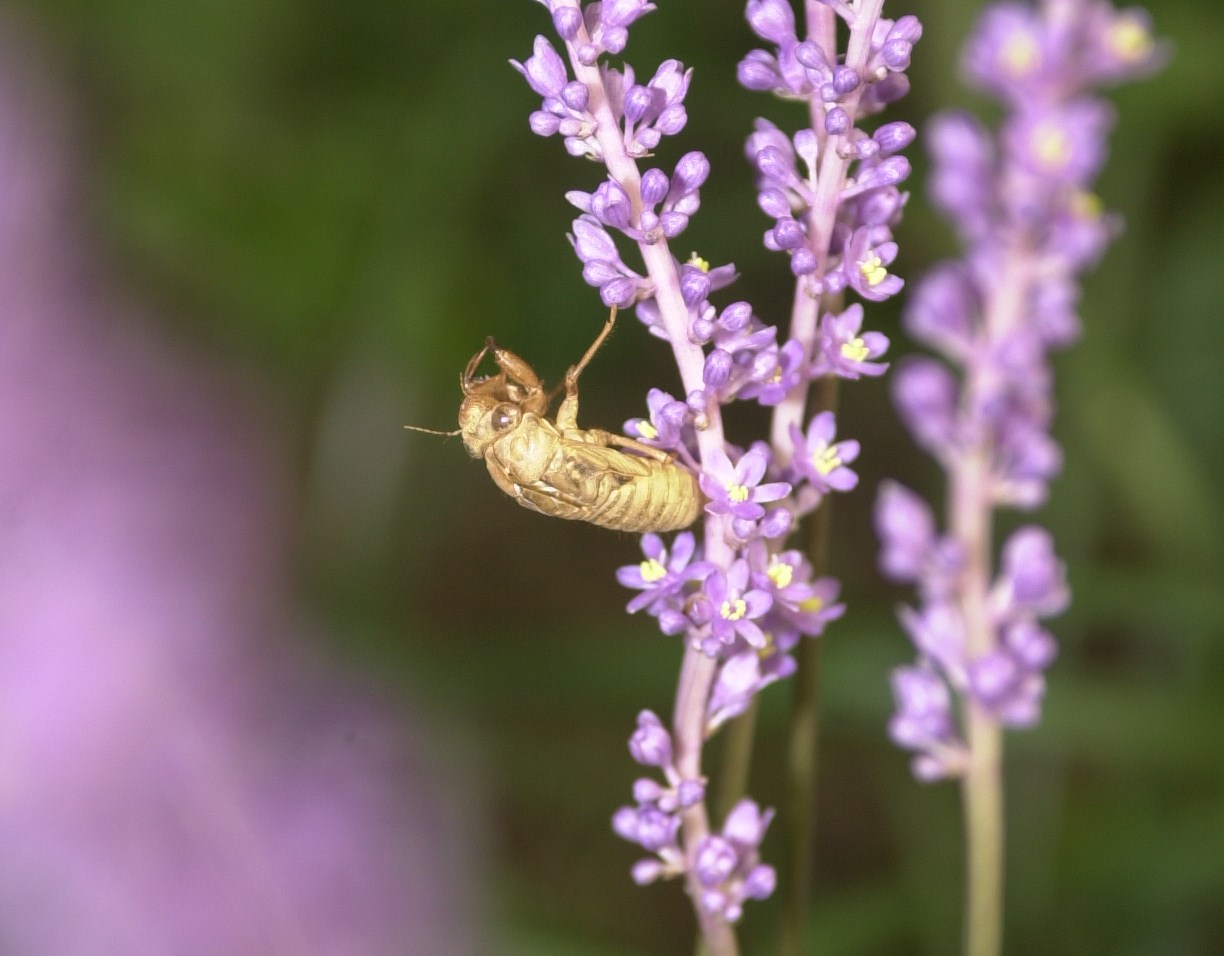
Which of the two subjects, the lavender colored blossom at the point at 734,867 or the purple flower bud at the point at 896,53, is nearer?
the purple flower bud at the point at 896,53

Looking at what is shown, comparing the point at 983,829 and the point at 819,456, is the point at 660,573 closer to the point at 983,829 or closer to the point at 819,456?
the point at 819,456

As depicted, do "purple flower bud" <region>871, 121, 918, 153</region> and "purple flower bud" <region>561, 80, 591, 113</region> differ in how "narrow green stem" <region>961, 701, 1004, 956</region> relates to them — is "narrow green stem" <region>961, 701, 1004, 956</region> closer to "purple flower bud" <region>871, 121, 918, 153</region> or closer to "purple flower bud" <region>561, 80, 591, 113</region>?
"purple flower bud" <region>871, 121, 918, 153</region>

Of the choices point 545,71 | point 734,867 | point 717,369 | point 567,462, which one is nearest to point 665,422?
point 717,369

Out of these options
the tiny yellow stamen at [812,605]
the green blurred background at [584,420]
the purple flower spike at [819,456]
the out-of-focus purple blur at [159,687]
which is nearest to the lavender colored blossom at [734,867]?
the tiny yellow stamen at [812,605]

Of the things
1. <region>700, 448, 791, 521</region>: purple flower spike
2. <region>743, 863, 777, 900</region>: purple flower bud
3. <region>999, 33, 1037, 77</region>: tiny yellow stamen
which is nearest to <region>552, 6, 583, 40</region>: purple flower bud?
<region>700, 448, 791, 521</region>: purple flower spike

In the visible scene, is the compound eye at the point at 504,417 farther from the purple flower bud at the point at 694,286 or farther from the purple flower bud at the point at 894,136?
the purple flower bud at the point at 894,136
